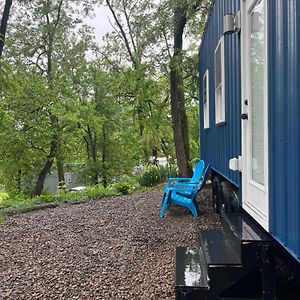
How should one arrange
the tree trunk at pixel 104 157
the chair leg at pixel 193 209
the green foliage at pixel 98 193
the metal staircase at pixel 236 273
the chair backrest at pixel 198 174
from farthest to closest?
the tree trunk at pixel 104 157 → the green foliage at pixel 98 193 → the chair backrest at pixel 198 174 → the chair leg at pixel 193 209 → the metal staircase at pixel 236 273

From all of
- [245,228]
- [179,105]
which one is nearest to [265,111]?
[245,228]

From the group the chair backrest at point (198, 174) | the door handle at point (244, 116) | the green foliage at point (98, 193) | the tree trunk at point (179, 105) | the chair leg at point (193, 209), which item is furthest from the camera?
the tree trunk at point (179, 105)

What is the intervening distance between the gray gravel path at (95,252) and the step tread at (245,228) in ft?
2.13

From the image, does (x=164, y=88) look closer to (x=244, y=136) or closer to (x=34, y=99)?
(x=34, y=99)

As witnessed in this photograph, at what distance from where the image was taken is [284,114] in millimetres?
1792

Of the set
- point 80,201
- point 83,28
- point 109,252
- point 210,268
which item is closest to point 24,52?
point 83,28

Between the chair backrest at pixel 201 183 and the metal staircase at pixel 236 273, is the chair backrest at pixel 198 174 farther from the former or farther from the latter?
the metal staircase at pixel 236 273

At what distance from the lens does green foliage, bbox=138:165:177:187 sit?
31.9ft

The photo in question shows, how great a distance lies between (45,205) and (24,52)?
30.6 ft

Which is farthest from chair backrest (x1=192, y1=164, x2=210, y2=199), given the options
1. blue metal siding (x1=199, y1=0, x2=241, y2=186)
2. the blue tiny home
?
the blue tiny home

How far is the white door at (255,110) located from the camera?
2.20m

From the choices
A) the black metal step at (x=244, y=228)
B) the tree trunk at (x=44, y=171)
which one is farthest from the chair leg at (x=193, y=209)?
the tree trunk at (x=44, y=171)

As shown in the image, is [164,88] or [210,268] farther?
[164,88]

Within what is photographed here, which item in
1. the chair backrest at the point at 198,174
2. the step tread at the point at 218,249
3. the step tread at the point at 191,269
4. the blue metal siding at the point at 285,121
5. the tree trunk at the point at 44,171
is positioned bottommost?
the tree trunk at the point at 44,171
